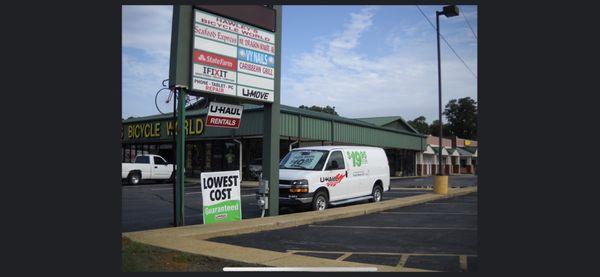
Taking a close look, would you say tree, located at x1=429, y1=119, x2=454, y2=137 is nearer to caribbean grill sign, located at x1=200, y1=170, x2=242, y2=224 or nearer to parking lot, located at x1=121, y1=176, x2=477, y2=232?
parking lot, located at x1=121, y1=176, x2=477, y2=232

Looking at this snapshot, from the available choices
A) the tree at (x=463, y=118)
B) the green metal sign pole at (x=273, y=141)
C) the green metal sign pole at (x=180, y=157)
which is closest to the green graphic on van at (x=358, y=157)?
the green metal sign pole at (x=273, y=141)

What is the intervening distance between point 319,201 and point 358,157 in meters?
2.51

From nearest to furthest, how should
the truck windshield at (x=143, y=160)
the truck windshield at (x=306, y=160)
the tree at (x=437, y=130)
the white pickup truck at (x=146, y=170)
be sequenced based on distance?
1. the truck windshield at (x=306, y=160)
2. the white pickup truck at (x=146, y=170)
3. the truck windshield at (x=143, y=160)
4. the tree at (x=437, y=130)

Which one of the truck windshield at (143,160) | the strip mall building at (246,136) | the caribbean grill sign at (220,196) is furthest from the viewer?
the strip mall building at (246,136)

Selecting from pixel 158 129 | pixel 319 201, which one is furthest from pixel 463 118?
pixel 319 201

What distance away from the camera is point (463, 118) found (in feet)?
339

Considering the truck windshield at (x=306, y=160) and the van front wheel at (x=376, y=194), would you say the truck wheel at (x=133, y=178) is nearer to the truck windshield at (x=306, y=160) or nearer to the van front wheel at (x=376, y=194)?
the truck windshield at (x=306, y=160)

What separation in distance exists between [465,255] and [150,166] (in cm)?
2399

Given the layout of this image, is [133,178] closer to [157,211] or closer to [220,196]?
[157,211]

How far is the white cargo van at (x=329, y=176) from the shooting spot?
1373 cm

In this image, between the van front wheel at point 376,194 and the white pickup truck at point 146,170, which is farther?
the white pickup truck at point 146,170

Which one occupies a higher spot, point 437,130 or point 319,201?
point 437,130

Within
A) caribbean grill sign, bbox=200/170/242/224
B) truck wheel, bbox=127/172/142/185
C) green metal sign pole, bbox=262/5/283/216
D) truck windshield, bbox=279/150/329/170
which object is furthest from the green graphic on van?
truck wheel, bbox=127/172/142/185

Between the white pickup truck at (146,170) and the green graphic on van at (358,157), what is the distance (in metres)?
16.3
